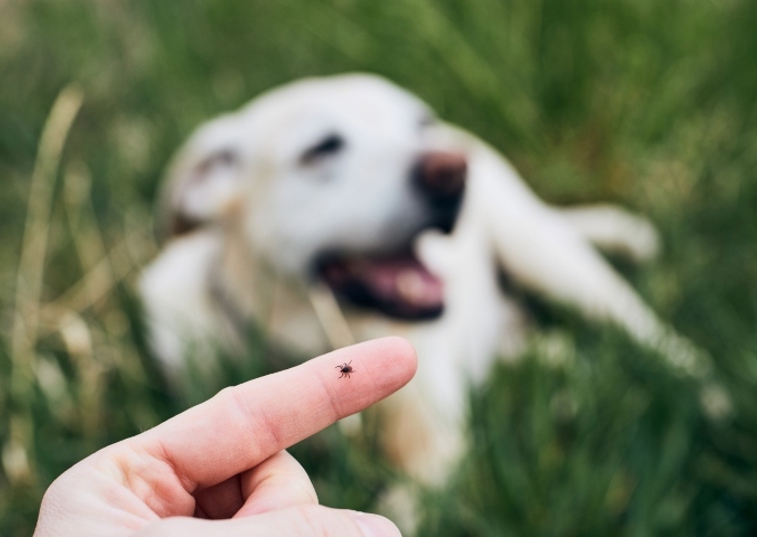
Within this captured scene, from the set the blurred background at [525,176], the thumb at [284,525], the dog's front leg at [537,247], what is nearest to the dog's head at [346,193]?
the blurred background at [525,176]

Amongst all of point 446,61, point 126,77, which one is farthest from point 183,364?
point 126,77

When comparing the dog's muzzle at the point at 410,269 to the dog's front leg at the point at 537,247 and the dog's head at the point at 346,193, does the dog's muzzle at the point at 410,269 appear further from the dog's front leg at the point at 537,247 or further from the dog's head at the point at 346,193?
the dog's front leg at the point at 537,247

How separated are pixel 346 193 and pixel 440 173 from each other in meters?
0.19

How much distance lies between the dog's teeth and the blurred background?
0.23 meters

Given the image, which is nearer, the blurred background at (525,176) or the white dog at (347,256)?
the blurred background at (525,176)

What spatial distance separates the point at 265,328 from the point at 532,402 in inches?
22.3

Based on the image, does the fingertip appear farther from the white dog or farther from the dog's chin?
the dog's chin

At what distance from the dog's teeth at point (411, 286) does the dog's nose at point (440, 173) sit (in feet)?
0.59

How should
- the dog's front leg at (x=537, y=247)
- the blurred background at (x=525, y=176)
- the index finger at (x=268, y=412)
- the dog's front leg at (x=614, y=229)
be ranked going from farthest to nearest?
the dog's front leg at (x=614, y=229) → the dog's front leg at (x=537, y=247) → the blurred background at (x=525, y=176) → the index finger at (x=268, y=412)

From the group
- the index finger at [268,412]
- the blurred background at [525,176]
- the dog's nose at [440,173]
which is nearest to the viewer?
the index finger at [268,412]

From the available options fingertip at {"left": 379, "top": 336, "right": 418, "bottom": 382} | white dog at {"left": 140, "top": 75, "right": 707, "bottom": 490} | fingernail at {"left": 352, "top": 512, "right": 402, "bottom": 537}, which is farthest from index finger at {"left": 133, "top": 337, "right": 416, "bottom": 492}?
white dog at {"left": 140, "top": 75, "right": 707, "bottom": 490}

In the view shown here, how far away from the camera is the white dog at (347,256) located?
1561 millimetres

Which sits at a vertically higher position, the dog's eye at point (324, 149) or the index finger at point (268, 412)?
the dog's eye at point (324, 149)

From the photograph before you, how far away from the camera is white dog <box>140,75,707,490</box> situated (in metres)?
1.56
